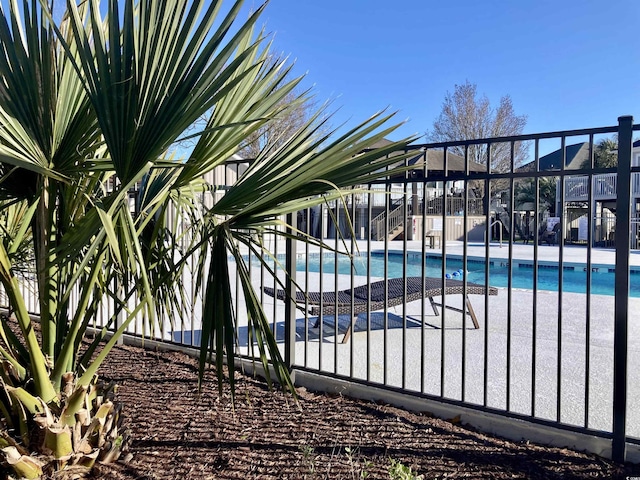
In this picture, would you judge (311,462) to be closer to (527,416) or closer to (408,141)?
(527,416)

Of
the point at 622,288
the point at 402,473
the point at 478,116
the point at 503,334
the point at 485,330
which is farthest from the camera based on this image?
the point at 478,116

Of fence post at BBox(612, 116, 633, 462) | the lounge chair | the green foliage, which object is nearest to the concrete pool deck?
fence post at BBox(612, 116, 633, 462)

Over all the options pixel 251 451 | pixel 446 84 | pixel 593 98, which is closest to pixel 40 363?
pixel 251 451

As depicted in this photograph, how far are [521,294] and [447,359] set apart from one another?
13.4 feet

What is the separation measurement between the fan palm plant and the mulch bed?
0.35 m

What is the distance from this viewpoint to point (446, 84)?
30.6 meters

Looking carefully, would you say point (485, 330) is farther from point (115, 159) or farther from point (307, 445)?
point (115, 159)

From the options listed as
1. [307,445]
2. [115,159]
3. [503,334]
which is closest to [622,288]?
[307,445]

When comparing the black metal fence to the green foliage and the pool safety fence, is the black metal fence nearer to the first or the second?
the pool safety fence

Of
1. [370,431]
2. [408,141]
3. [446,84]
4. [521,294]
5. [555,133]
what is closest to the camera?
[408,141]

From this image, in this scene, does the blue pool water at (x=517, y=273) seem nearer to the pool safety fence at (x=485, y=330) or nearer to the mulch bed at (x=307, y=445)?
the pool safety fence at (x=485, y=330)

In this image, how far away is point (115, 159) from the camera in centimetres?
170

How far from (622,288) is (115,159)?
2675mm

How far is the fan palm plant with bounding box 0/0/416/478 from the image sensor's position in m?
1.65
